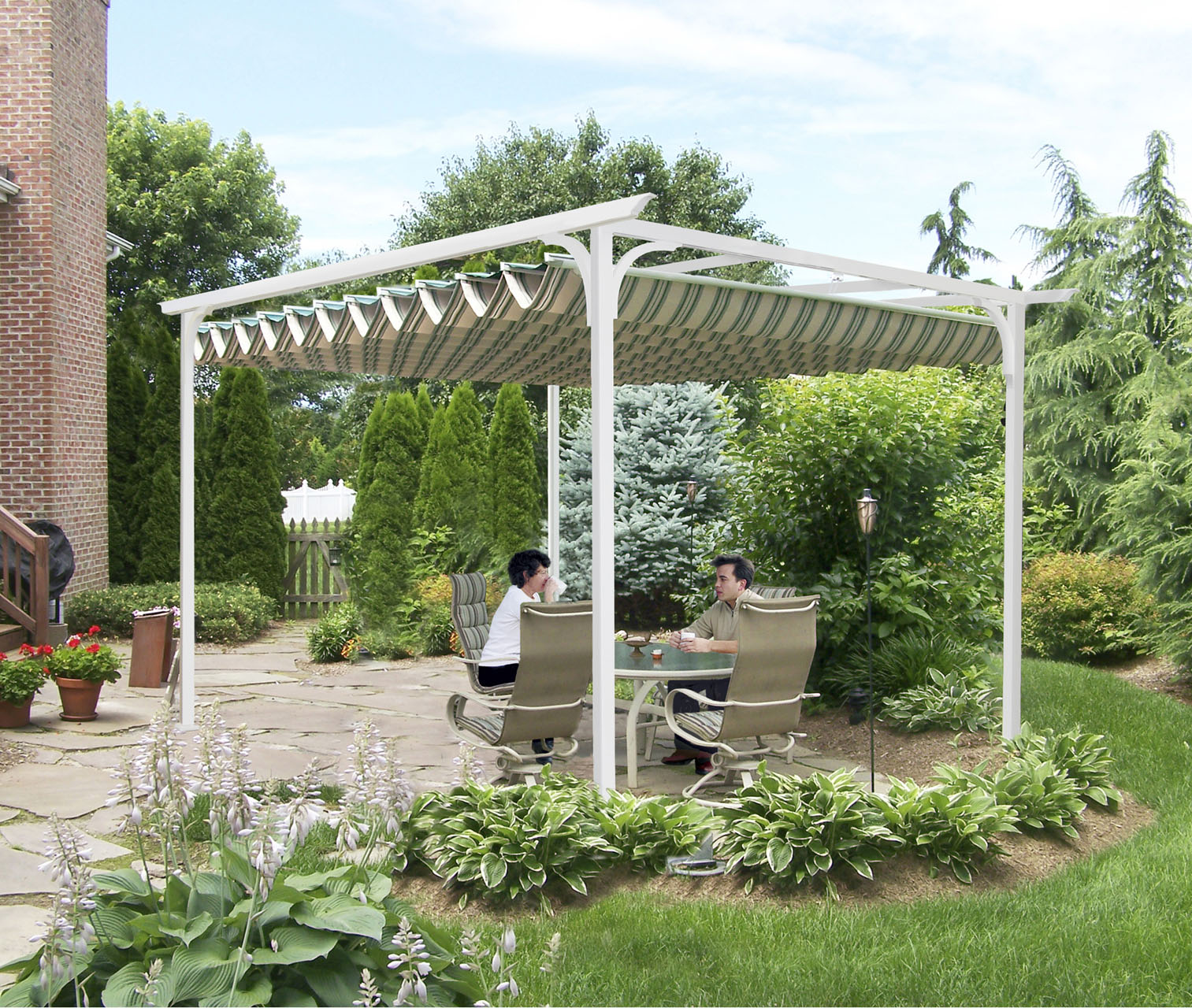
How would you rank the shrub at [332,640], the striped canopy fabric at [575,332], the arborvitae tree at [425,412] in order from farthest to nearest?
the arborvitae tree at [425,412], the shrub at [332,640], the striped canopy fabric at [575,332]

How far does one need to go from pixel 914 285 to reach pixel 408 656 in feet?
22.0

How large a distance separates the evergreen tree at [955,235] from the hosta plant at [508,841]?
22.8 m

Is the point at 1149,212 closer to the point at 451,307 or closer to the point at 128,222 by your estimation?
the point at 451,307

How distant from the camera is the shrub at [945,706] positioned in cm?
693

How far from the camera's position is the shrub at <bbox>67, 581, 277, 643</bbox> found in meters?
11.7

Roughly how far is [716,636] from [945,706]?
1.59 meters

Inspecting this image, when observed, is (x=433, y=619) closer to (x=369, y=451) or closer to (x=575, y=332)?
(x=369, y=451)

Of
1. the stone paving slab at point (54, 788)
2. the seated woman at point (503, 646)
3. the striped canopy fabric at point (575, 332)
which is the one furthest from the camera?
the seated woman at point (503, 646)

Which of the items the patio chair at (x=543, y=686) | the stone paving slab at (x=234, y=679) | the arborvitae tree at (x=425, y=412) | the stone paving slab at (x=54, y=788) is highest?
the arborvitae tree at (x=425, y=412)

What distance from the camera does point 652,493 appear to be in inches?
520

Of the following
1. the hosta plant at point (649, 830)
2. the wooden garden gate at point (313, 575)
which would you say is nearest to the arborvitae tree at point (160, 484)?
the wooden garden gate at point (313, 575)

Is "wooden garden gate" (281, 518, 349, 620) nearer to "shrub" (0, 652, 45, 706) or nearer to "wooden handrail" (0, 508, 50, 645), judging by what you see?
"wooden handrail" (0, 508, 50, 645)

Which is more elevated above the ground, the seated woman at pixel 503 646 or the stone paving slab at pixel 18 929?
the seated woman at pixel 503 646

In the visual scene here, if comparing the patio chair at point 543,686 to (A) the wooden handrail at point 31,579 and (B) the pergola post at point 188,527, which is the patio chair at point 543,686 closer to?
(B) the pergola post at point 188,527
